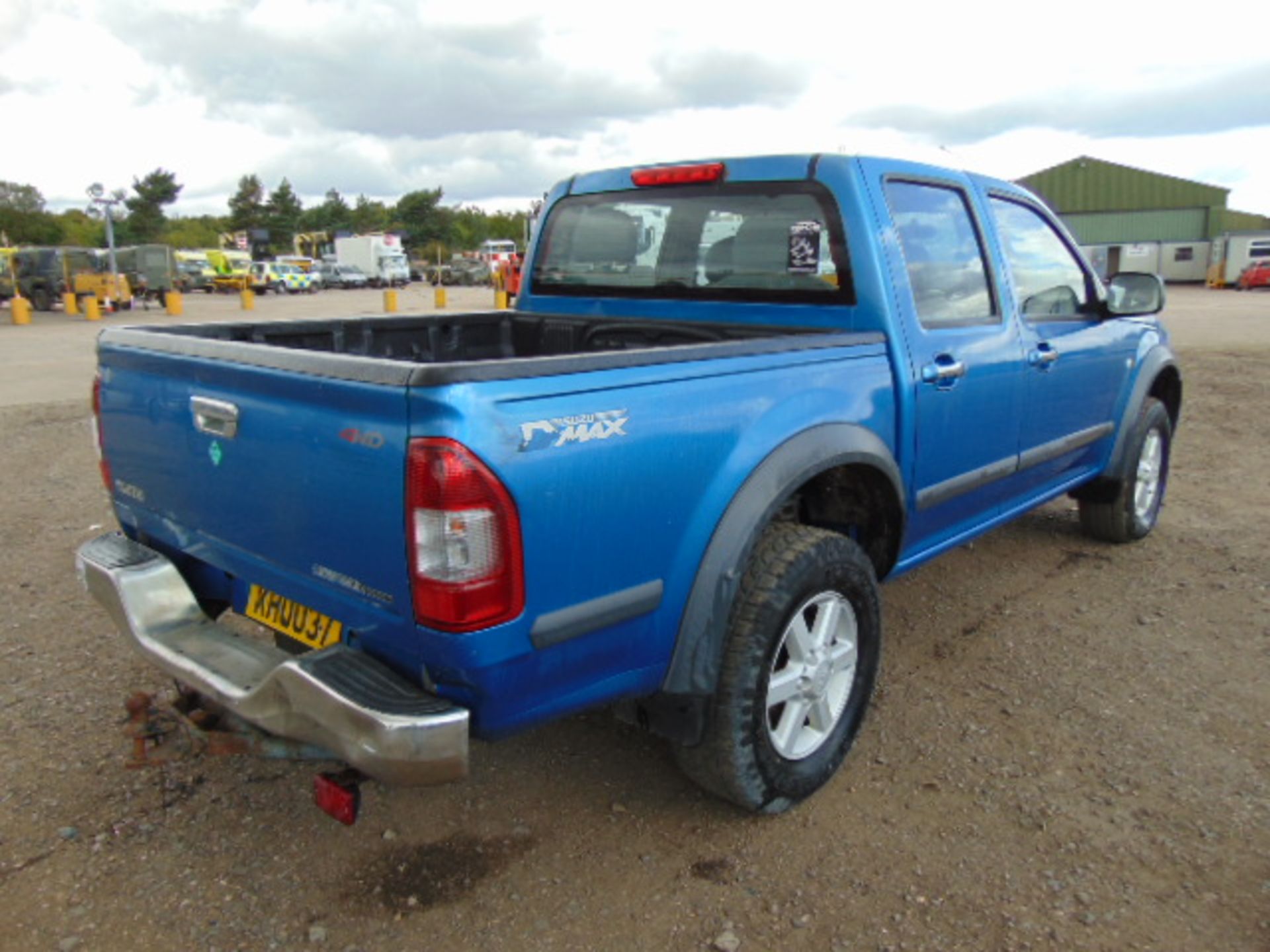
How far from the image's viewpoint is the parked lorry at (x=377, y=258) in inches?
1999

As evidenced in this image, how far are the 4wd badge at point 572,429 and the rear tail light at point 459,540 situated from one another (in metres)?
0.13

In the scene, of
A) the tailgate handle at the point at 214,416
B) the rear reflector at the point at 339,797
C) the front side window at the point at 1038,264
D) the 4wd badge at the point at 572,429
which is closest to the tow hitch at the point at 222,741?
the rear reflector at the point at 339,797

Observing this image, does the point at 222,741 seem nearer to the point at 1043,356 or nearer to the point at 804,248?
the point at 804,248

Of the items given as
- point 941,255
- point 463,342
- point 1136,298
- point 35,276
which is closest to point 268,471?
point 463,342

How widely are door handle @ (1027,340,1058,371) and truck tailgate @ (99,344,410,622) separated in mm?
2776

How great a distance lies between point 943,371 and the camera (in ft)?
10.5

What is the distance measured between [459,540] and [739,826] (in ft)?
4.57

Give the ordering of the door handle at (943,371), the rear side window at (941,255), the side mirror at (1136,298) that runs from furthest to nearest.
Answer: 1. the side mirror at (1136,298)
2. the rear side window at (941,255)
3. the door handle at (943,371)

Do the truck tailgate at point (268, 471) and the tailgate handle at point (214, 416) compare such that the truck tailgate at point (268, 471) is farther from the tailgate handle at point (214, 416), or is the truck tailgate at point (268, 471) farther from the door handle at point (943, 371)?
the door handle at point (943, 371)

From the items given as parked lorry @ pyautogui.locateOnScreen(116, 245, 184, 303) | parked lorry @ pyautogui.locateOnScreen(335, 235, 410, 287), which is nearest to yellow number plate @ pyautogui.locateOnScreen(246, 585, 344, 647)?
parked lorry @ pyautogui.locateOnScreen(116, 245, 184, 303)

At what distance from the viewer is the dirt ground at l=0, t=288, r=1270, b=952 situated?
232 cm

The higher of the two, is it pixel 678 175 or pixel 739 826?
pixel 678 175

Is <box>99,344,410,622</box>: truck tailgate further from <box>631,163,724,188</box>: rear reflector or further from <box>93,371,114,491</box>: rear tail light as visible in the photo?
<box>631,163,724,188</box>: rear reflector

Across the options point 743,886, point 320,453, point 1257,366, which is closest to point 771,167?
point 320,453
